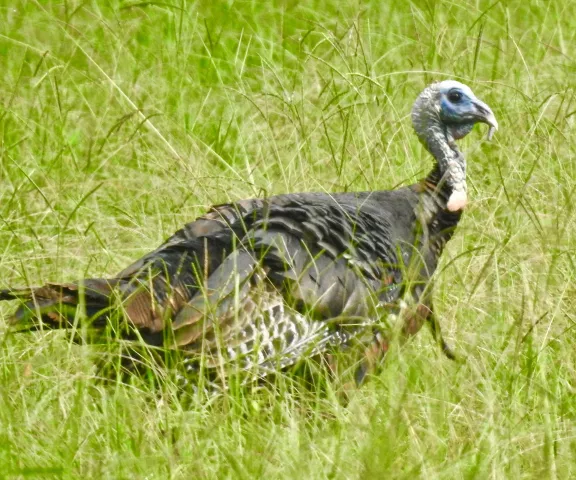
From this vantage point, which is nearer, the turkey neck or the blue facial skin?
the turkey neck

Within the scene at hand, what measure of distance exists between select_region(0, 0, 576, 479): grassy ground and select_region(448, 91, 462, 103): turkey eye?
16 centimetres

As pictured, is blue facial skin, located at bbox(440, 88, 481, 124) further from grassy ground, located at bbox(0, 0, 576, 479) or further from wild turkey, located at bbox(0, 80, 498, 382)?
wild turkey, located at bbox(0, 80, 498, 382)

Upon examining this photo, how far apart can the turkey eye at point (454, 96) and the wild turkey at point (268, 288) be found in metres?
0.56

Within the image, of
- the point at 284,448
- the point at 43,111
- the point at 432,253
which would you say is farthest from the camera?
the point at 43,111

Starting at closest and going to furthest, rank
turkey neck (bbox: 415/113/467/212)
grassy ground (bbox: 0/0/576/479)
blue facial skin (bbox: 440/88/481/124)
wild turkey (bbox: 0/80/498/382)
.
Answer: grassy ground (bbox: 0/0/576/479) < wild turkey (bbox: 0/80/498/382) < turkey neck (bbox: 415/113/467/212) < blue facial skin (bbox: 440/88/481/124)

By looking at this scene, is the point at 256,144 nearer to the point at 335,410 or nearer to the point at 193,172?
the point at 193,172

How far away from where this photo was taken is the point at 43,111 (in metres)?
6.04

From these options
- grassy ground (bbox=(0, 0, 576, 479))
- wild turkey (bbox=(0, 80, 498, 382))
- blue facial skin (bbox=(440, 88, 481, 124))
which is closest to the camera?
grassy ground (bbox=(0, 0, 576, 479))

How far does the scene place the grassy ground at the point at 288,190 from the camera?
142 inches

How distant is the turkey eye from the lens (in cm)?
522

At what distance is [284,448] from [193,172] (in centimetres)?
189

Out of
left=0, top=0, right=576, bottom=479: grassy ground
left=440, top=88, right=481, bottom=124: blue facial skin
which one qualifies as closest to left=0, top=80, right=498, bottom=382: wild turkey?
left=0, top=0, right=576, bottom=479: grassy ground

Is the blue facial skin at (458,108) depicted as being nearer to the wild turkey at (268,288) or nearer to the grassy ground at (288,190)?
the grassy ground at (288,190)

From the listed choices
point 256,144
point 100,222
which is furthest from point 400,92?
point 100,222
